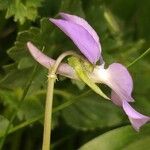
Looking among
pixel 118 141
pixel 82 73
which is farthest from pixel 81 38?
pixel 118 141

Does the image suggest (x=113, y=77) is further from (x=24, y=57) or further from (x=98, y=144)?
(x=24, y=57)

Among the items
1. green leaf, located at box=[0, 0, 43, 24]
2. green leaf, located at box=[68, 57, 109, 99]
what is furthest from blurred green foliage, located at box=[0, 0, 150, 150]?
green leaf, located at box=[68, 57, 109, 99]

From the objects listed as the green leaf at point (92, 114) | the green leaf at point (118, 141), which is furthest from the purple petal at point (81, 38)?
the green leaf at point (92, 114)

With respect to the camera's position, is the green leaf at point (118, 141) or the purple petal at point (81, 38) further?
the green leaf at point (118, 141)

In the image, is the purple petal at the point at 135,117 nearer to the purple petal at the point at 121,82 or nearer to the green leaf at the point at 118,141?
the purple petal at the point at 121,82

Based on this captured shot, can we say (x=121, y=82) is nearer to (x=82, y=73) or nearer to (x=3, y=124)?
(x=82, y=73)

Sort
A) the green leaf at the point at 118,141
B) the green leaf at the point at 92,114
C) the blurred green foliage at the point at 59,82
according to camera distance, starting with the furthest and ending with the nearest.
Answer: the green leaf at the point at 92,114
the blurred green foliage at the point at 59,82
the green leaf at the point at 118,141

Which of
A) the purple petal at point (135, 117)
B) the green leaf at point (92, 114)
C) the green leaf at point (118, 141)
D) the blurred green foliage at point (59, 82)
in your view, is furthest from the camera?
the green leaf at point (92, 114)
